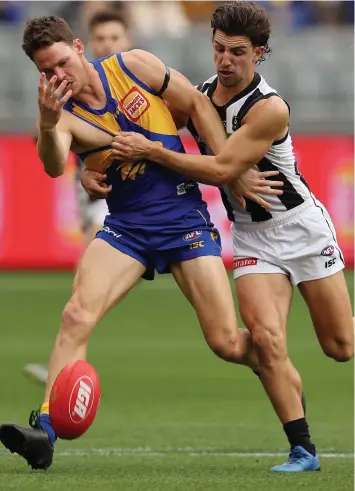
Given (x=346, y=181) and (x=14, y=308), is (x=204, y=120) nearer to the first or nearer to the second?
(x=14, y=308)

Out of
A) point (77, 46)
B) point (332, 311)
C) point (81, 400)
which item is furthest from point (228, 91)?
point (81, 400)

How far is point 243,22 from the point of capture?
23.6 feet

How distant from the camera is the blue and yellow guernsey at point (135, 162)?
732 centimetres

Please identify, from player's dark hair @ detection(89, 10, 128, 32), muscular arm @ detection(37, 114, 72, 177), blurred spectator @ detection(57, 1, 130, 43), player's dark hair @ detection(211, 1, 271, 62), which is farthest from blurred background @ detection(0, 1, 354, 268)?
muscular arm @ detection(37, 114, 72, 177)

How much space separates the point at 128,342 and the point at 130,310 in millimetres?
2742

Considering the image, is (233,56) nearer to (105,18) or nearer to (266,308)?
(266,308)

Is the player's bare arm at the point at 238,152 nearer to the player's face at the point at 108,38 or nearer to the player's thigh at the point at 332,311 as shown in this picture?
the player's thigh at the point at 332,311

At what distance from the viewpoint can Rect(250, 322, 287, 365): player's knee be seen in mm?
7289

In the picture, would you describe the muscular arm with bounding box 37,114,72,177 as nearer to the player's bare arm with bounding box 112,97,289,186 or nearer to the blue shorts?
the player's bare arm with bounding box 112,97,289,186

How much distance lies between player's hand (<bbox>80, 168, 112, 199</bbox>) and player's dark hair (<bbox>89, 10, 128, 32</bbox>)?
356cm

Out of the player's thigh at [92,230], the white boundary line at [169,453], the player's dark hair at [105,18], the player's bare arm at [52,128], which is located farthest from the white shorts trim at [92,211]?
the player's bare arm at [52,128]

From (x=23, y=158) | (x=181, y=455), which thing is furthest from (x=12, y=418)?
(x=23, y=158)

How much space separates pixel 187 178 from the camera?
750 centimetres

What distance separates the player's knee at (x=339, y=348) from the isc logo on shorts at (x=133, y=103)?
173 centimetres
